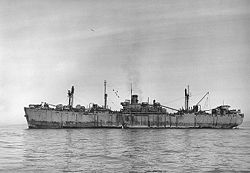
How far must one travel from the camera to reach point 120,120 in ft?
296

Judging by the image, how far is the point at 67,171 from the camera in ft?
70.7

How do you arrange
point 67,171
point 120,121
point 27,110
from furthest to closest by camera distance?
point 120,121 < point 27,110 < point 67,171

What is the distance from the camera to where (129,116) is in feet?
295

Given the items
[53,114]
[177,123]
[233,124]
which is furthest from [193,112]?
[53,114]

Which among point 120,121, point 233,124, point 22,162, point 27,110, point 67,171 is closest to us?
point 67,171

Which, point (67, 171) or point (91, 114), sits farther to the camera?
point (91, 114)

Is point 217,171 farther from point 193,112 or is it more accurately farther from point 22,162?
point 193,112

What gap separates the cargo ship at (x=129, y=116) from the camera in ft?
276

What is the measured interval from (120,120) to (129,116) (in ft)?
9.05

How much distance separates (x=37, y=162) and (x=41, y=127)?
61.3 m

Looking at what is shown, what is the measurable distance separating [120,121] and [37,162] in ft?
215

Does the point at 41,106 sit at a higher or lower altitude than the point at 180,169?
higher

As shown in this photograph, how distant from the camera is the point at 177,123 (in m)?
94.1

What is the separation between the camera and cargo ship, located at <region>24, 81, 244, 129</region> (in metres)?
84.1
